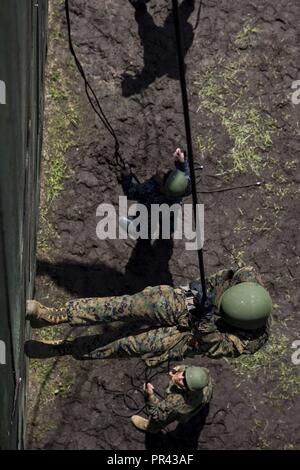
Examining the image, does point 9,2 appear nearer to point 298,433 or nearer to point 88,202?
point 88,202

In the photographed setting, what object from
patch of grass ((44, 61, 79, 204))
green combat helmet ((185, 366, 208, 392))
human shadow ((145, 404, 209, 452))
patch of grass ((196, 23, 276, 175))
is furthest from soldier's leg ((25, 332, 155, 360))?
patch of grass ((196, 23, 276, 175))

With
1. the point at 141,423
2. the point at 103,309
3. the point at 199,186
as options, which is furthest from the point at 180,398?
the point at 199,186

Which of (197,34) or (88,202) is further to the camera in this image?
(197,34)

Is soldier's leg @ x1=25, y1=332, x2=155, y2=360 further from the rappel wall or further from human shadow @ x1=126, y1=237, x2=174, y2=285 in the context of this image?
human shadow @ x1=126, y1=237, x2=174, y2=285

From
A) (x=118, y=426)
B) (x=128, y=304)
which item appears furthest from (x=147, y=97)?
(x=118, y=426)

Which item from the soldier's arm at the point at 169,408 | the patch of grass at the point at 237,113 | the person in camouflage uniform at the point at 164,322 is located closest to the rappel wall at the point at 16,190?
the person in camouflage uniform at the point at 164,322

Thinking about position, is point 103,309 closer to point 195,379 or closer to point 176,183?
point 195,379
